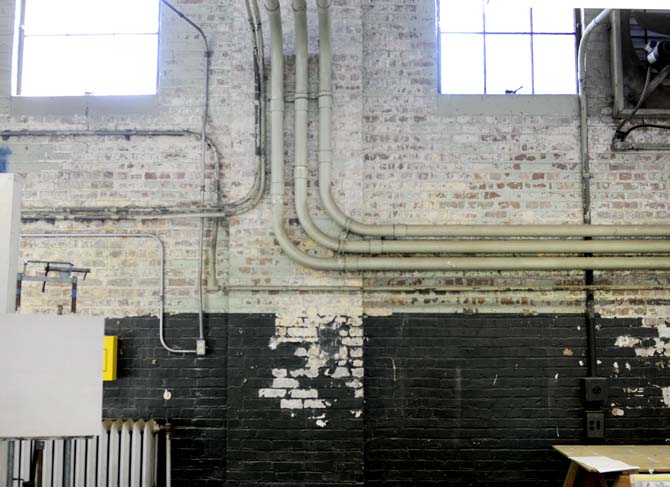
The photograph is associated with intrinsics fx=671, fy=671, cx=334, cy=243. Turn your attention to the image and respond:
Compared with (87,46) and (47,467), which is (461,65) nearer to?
(87,46)

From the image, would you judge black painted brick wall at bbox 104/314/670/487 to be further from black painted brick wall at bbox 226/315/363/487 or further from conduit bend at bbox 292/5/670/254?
conduit bend at bbox 292/5/670/254

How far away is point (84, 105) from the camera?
521 centimetres

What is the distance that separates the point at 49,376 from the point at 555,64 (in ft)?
14.4

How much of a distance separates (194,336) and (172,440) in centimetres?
77

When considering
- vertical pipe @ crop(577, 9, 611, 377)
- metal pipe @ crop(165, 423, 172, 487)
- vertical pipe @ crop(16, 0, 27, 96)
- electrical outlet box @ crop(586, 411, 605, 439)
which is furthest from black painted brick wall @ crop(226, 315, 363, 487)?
vertical pipe @ crop(16, 0, 27, 96)

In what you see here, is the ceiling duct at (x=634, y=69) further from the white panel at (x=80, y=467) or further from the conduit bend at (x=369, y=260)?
the white panel at (x=80, y=467)

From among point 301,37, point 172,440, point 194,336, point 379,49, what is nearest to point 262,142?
point 301,37

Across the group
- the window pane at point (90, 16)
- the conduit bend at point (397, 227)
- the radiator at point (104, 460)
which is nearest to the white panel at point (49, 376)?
the radiator at point (104, 460)

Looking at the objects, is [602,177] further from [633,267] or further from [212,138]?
[212,138]

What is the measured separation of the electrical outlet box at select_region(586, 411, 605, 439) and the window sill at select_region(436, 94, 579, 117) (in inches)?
89.6

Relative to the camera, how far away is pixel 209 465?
4.93m

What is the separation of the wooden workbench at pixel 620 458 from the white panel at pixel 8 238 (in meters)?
3.34

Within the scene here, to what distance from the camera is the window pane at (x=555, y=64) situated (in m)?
5.31

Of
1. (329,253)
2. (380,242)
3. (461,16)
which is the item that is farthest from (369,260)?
(461,16)
